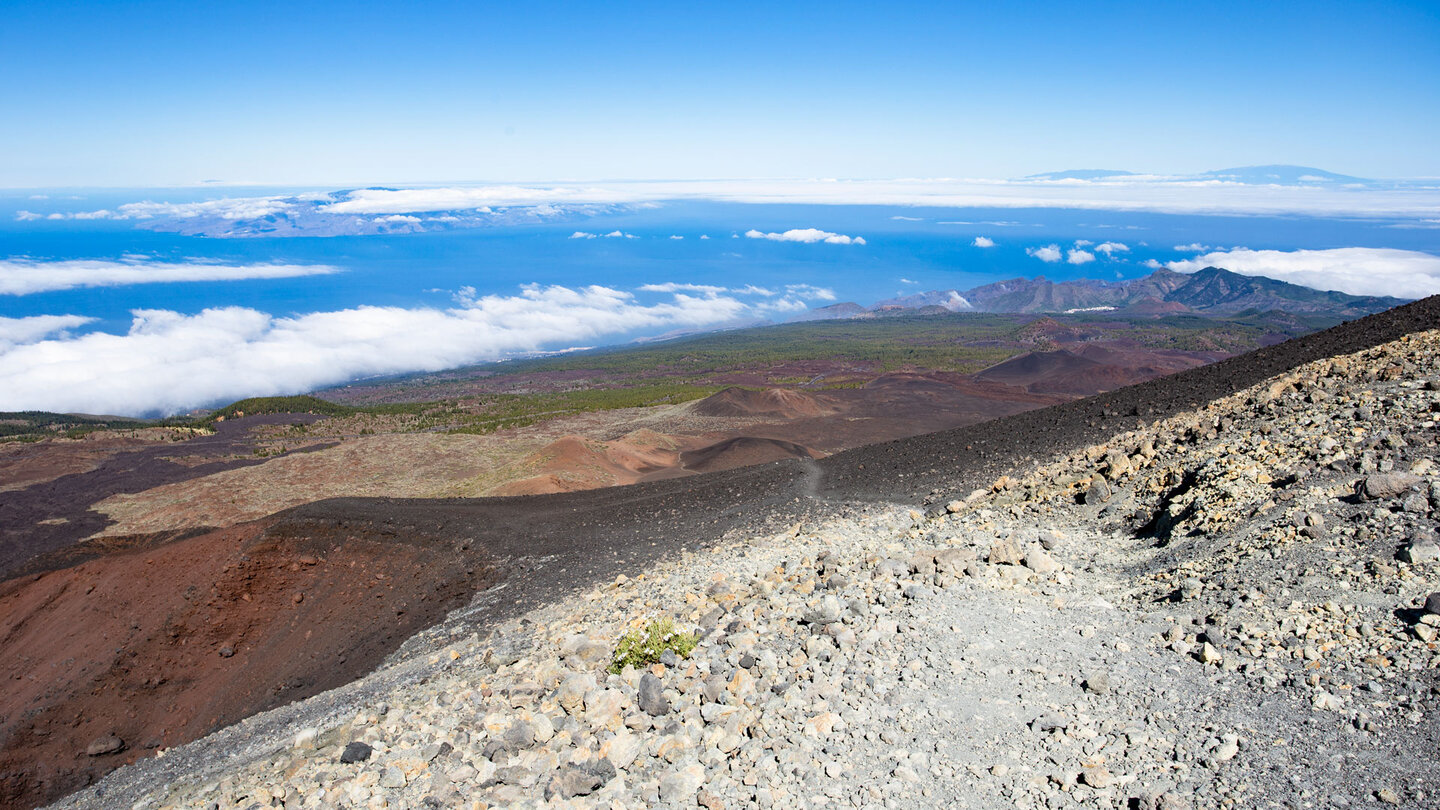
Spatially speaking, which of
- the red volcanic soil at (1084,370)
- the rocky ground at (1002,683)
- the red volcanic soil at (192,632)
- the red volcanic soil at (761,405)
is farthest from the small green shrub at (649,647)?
the red volcanic soil at (1084,370)

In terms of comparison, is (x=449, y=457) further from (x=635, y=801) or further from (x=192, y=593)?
(x=635, y=801)

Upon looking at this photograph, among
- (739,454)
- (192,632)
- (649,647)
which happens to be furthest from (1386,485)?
(739,454)

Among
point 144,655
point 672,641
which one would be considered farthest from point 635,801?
point 144,655

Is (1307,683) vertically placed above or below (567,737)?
above

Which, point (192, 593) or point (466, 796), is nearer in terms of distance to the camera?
point (466, 796)

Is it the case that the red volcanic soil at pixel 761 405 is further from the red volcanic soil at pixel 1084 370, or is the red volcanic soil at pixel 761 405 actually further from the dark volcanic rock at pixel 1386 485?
the dark volcanic rock at pixel 1386 485

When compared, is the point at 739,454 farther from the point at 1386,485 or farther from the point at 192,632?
the point at 1386,485
